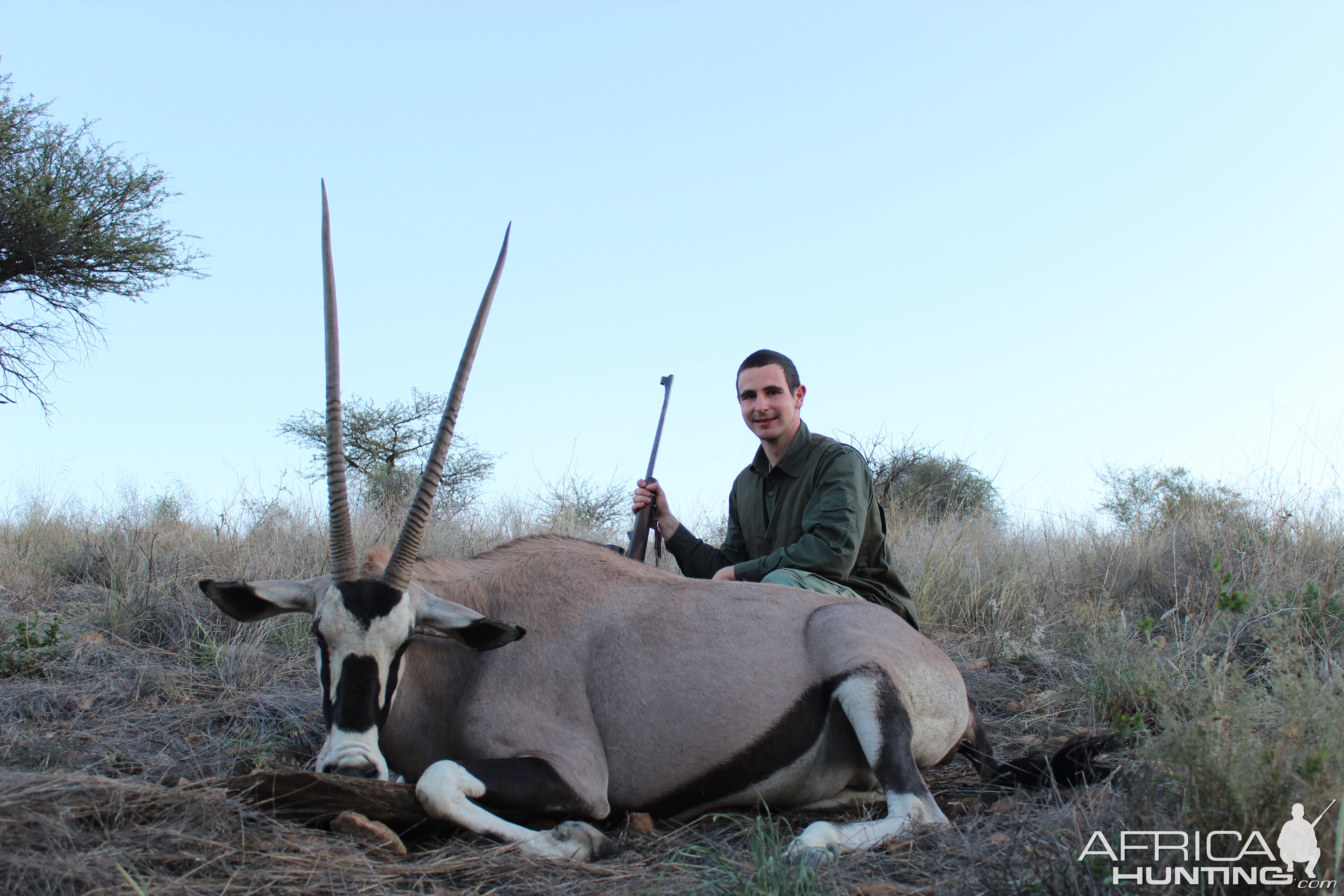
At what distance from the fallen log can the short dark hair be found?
11.2 feet

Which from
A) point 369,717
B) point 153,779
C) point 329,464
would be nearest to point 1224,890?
point 369,717

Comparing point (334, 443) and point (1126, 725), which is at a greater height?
point (334, 443)

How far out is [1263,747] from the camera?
8.53 ft

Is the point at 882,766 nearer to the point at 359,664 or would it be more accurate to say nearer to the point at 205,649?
the point at 359,664

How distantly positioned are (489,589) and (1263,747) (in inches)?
112

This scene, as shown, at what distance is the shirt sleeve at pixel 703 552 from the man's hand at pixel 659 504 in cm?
4

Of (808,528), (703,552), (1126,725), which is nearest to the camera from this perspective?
(1126,725)

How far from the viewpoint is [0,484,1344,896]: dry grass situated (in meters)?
2.56

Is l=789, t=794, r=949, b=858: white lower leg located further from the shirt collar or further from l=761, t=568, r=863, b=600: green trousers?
the shirt collar

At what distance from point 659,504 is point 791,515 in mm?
878

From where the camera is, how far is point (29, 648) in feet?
17.7

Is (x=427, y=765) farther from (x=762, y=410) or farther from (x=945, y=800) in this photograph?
(x=762, y=410)

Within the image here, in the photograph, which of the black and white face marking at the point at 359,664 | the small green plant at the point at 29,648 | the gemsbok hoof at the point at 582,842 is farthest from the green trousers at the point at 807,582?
the small green plant at the point at 29,648

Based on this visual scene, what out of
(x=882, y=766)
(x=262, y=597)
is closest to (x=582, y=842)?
(x=882, y=766)
